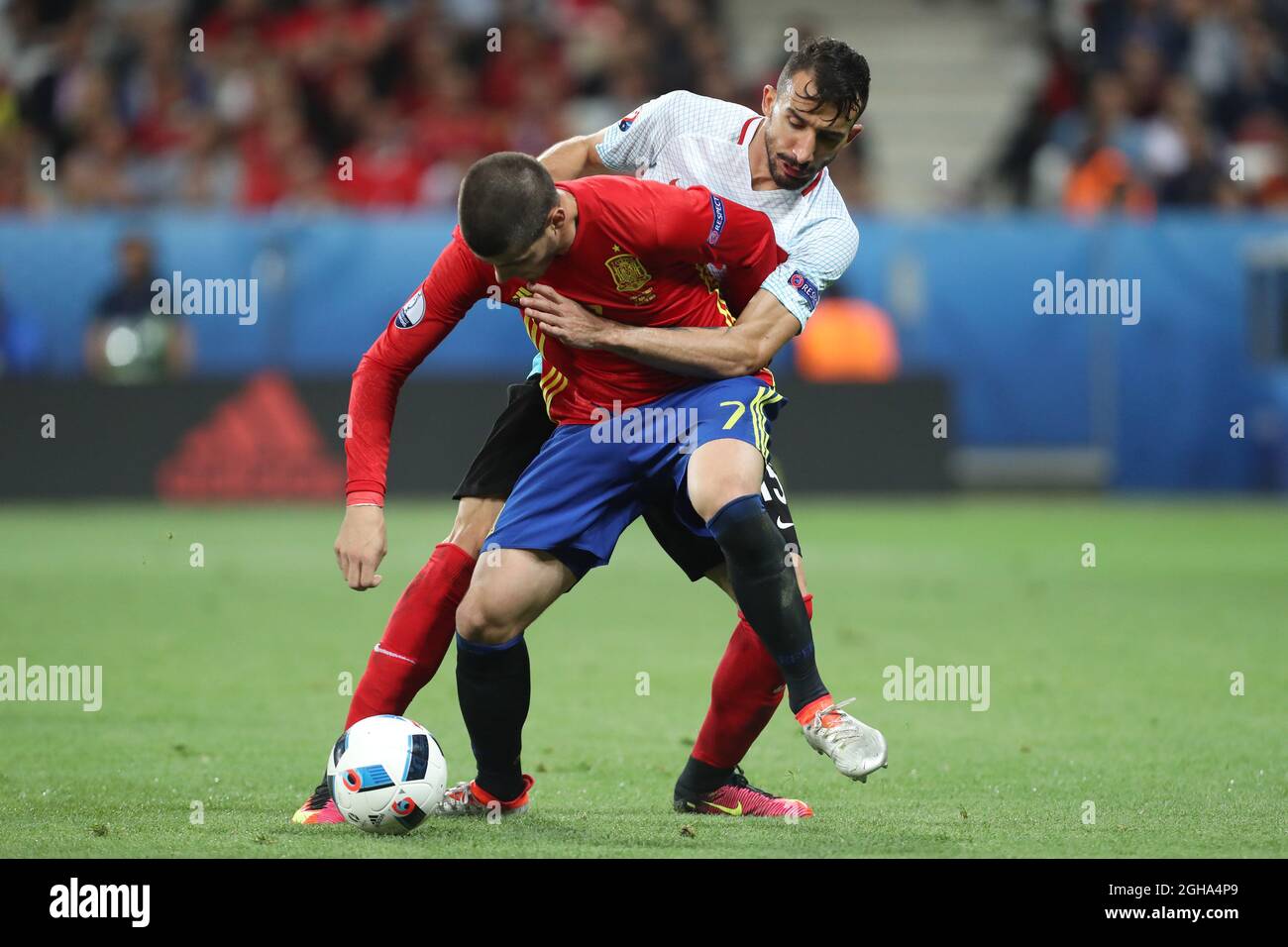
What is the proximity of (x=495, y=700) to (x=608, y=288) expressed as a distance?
1233 millimetres

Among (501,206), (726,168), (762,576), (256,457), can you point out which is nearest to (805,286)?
(726,168)

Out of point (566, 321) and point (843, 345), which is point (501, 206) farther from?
point (843, 345)

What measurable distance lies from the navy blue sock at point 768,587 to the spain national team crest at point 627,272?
28.4 inches

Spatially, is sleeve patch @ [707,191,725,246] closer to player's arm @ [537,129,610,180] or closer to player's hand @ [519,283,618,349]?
player's hand @ [519,283,618,349]

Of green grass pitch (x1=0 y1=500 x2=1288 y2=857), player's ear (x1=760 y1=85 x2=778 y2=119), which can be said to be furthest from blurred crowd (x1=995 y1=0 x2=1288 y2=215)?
player's ear (x1=760 y1=85 x2=778 y2=119)

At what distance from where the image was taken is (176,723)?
24.2ft

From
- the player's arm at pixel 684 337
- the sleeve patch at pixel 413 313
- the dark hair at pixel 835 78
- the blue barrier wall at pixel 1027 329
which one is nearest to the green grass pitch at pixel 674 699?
the player's arm at pixel 684 337

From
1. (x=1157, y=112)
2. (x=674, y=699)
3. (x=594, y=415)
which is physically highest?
(x=1157, y=112)

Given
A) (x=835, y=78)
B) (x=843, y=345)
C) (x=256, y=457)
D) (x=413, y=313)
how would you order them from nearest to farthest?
(x=413, y=313) < (x=835, y=78) < (x=256, y=457) < (x=843, y=345)

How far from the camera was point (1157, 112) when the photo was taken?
64.0 feet

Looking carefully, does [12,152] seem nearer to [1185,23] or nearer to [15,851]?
[1185,23]

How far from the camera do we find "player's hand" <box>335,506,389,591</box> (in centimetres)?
553

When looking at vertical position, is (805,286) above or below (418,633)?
above

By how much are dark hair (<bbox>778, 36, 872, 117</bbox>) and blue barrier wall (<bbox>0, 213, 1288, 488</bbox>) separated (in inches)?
461
